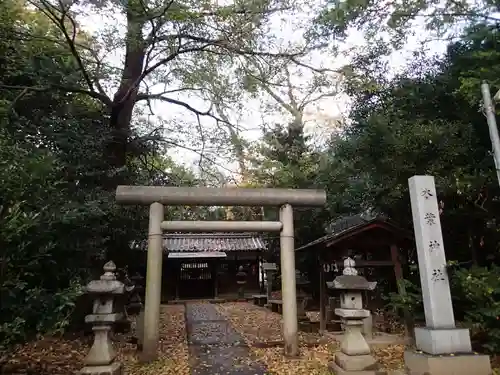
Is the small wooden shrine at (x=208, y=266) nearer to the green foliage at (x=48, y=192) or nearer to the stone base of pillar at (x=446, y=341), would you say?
the green foliage at (x=48, y=192)

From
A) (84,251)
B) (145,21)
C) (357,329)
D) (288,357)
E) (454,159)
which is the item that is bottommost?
(288,357)

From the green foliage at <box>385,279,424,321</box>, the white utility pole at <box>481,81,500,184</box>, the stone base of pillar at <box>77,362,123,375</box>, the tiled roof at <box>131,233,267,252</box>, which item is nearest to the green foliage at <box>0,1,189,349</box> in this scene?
the stone base of pillar at <box>77,362,123,375</box>

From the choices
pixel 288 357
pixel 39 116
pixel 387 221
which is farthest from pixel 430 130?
pixel 39 116

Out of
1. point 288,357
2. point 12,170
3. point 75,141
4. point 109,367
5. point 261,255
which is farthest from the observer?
point 261,255

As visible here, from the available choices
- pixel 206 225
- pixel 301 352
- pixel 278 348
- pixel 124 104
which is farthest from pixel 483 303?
pixel 124 104

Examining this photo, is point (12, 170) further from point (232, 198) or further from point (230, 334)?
point (230, 334)

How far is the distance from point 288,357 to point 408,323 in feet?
10.5

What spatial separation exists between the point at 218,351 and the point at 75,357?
9.31 feet

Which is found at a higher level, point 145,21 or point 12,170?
point 145,21

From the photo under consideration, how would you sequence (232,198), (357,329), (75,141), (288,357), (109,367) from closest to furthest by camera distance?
(109,367)
(357,329)
(288,357)
(232,198)
(75,141)

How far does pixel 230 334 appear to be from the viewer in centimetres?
990

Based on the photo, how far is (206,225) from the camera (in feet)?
26.6

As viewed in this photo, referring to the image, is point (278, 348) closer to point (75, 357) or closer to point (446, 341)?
point (446, 341)

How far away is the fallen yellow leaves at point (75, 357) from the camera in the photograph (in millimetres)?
6145
